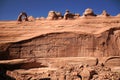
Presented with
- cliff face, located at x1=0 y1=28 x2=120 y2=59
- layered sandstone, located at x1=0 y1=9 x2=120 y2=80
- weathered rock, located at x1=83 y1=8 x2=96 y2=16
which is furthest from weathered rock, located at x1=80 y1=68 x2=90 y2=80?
weathered rock, located at x1=83 y1=8 x2=96 y2=16

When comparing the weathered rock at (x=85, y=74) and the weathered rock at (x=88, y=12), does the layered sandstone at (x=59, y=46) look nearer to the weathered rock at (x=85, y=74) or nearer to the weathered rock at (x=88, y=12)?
the weathered rock at (x=85, y=74)

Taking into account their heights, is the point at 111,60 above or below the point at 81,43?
below

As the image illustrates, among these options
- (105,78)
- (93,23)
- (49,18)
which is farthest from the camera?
(49,18)

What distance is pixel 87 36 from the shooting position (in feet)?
94.5

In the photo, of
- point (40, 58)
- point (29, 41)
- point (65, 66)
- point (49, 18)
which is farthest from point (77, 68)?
point (49, 18)

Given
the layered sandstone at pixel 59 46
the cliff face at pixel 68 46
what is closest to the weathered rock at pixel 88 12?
the layered sandstone at pixel 59 46

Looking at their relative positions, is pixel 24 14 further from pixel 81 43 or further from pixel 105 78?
pixel 105 78

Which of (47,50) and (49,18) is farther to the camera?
(49,18)

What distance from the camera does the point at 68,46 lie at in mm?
28656

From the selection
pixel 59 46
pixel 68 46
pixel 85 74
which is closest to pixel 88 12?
pixel 68 46

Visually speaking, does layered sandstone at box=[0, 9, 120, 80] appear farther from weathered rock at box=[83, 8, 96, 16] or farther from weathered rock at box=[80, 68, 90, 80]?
weathered rock at box=[83, 8, 96, 16]

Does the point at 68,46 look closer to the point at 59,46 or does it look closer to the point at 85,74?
the point at 59,46

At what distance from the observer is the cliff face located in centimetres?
2852

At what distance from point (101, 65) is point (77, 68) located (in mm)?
3170
